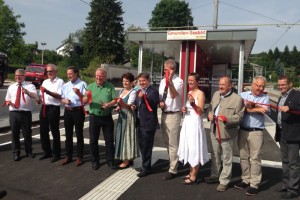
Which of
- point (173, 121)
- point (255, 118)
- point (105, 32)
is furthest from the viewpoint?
point (105, 32)

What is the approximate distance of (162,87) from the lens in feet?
18.2

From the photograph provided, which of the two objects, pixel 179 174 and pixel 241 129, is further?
pixel 179 174

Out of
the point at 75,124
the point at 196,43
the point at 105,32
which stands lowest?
the point at 75,124

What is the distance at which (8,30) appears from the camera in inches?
1962

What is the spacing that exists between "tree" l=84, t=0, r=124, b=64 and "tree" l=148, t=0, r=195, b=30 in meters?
6.25

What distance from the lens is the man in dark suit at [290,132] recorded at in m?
4.67

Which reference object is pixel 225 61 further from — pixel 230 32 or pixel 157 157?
pixel 157 157

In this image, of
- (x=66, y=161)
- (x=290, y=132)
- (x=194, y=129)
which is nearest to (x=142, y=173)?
(x=194, y=129)

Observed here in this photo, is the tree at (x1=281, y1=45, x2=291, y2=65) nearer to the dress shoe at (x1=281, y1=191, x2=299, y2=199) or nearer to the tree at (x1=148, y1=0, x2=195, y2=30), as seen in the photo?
the tree at (x1=148, y1=0, x2=195, y2=30)

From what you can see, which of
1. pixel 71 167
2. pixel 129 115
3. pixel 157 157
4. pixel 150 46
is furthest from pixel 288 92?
pixel 150 46

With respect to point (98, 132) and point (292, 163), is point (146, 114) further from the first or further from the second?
point (292, 163)

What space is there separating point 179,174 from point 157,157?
1245 mm

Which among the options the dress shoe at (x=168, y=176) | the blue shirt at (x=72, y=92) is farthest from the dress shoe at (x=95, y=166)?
the dress shoe at (x=168, y=176)

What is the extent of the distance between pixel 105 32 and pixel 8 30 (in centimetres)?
1540
